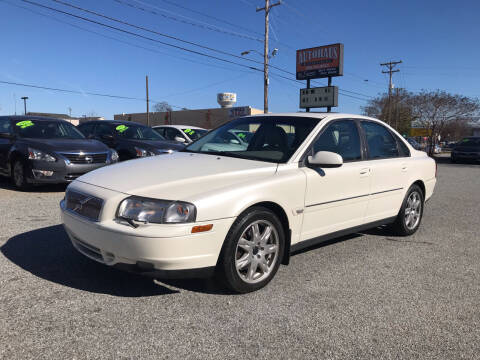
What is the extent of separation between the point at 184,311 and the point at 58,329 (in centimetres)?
84

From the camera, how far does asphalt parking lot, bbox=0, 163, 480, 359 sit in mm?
2469

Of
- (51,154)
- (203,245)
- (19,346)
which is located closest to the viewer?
(19,346)

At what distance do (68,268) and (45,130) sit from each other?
225 inches

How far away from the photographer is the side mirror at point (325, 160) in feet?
11.7

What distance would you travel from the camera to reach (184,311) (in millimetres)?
2916

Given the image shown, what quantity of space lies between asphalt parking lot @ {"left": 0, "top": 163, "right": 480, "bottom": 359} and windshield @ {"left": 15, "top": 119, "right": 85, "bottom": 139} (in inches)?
167

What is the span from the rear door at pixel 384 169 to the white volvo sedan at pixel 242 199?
1 centimetres

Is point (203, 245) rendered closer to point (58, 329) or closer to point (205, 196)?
point (205, 196)

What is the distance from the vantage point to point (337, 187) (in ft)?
12.9

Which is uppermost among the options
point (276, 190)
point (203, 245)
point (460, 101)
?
point (460, 101)

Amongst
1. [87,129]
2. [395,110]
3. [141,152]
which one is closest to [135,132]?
Answer: [141,152]

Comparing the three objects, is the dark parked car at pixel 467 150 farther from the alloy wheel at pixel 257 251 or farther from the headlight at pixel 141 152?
the alloy wheel at pixel 257 251

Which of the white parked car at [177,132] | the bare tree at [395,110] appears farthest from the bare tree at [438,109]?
the white parked car at [177,132]

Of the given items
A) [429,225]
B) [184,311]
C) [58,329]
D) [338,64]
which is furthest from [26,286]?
[338,64]
